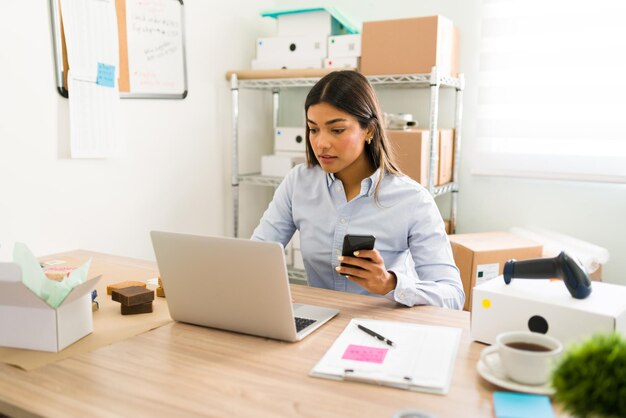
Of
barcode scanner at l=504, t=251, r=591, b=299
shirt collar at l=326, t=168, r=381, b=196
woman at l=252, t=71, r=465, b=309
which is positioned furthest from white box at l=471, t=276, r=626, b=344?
shirt collar at l=326, t=168, r=381, b=196

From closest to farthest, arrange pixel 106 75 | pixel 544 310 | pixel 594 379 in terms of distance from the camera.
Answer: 1. pixel 594 379
2. pixel 544 310
3. pixel 106 75

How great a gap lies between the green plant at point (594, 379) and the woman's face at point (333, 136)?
109cm

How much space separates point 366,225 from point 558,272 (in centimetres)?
65

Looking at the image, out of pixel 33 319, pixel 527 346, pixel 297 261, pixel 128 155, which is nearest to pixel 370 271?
pixel 527 346

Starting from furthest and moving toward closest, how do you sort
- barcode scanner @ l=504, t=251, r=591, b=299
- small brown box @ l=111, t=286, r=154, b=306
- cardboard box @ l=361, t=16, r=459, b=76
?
cardboard box @ l=361, t=16, r=459, b=76
small brown box @ l=111, t=286, r=154, b=306
barcode scanner @ l=504, t=251, r=591, b=299

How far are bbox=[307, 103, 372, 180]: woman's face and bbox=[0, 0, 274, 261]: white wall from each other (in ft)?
3.15

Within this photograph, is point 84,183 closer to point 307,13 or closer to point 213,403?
point 307,13

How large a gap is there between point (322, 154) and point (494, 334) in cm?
75

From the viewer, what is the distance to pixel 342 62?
2.59 meters

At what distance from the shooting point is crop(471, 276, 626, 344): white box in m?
0.96

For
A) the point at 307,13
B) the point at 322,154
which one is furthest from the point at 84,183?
the point at 307,13

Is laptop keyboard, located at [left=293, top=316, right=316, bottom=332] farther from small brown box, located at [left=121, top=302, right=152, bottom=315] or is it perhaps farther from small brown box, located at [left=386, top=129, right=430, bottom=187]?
small brown box, located at [left=386, top=129, right=430, bottom=187]

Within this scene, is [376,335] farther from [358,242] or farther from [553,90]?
[553,90]

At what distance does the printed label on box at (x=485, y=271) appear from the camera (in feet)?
7.32
